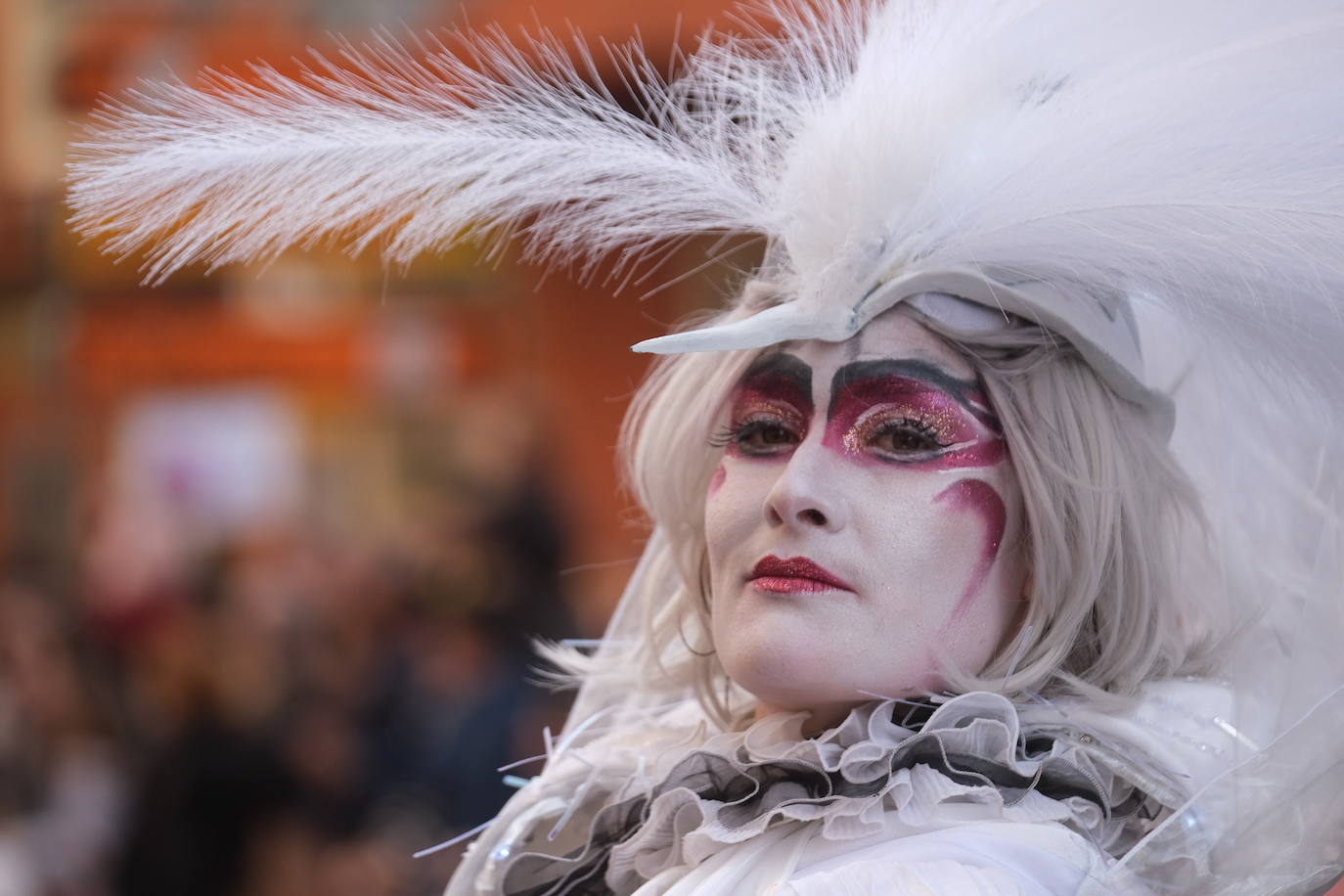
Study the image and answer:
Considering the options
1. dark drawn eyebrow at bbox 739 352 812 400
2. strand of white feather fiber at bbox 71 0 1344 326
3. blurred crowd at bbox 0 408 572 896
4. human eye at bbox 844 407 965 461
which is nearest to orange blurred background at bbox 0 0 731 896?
blurred crowd at bbox 0 408 572 896

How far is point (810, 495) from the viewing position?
1537mm

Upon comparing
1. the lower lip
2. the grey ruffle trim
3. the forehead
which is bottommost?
the grey ruffle trim

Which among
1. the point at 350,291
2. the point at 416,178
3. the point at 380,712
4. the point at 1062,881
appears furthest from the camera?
the point at 350,291

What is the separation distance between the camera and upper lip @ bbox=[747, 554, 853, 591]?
153cm

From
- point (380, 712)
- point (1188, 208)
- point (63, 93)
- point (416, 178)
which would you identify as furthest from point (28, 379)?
point (1188, 208)

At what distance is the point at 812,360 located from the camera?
1.62 metres

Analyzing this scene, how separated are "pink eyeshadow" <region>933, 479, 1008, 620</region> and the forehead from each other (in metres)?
0.12

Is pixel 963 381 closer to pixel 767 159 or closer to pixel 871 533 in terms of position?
pixel 871 533

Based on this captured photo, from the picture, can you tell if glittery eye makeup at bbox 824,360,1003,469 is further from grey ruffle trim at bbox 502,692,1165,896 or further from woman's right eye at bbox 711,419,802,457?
grey ruffle trim at bbox 502,692,1165,896

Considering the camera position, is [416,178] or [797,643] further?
[416,178]

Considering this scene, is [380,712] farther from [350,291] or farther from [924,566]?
[350,291]

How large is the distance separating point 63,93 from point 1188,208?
705 centimetres

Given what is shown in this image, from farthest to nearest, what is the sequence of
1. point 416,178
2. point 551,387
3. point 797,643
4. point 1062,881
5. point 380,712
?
point 551,387
point 380,712
point 416,178
point 797,643
point 1062,881

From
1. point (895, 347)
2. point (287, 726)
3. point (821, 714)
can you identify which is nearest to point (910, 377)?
point (895, 347)
